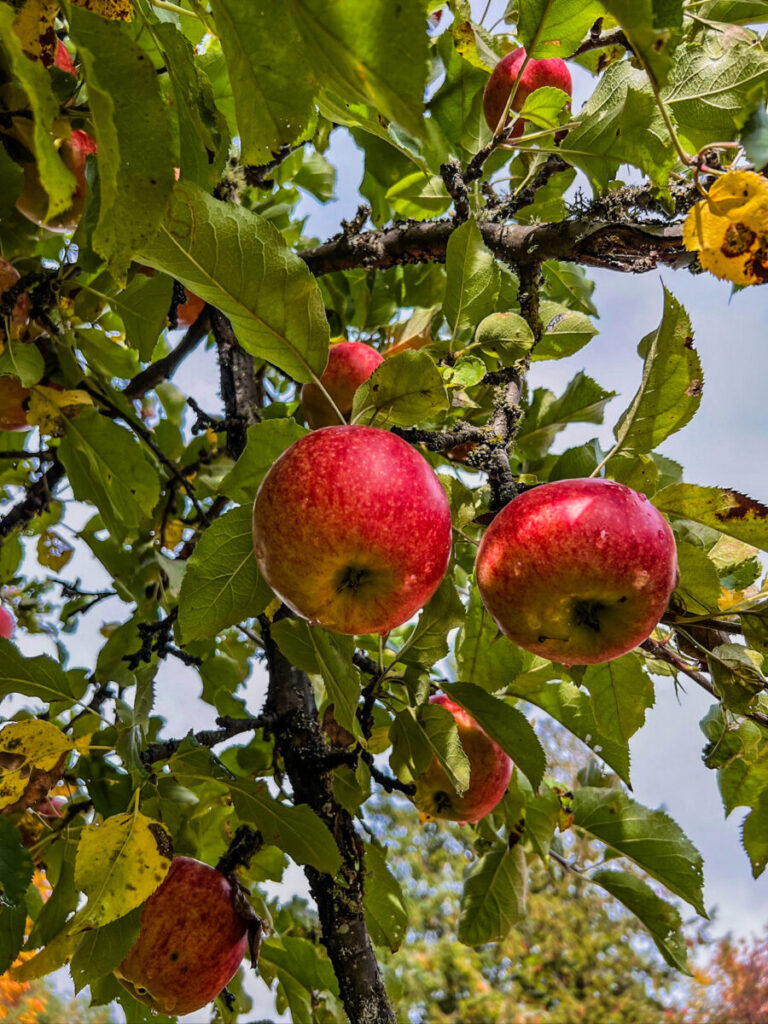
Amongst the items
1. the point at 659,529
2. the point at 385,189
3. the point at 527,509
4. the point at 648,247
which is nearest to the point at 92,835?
the point at 527,509

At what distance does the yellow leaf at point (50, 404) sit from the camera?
1.50 metres

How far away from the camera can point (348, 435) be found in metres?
0.96

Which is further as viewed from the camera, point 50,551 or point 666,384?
point 50,551

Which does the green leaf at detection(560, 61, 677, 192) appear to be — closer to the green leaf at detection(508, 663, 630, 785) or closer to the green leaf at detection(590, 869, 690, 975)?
the green leaf at detection(508, 663, 630, 785)

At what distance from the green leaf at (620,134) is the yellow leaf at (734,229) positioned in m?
0.19

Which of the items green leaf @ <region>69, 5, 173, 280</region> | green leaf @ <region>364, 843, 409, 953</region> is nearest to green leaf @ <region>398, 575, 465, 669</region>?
green leaf @ <region>364, 843, 409, 953</region>

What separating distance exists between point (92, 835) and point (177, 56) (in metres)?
0.99

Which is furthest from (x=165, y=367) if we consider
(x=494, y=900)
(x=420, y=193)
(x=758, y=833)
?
(x=758, y=833)

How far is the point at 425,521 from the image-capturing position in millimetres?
967

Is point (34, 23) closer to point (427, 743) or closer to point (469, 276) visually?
point (469, 276)

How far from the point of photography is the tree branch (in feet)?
3.76

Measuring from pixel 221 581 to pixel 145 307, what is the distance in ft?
1.90

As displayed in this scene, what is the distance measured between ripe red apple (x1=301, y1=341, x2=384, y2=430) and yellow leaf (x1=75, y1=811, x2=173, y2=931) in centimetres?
83

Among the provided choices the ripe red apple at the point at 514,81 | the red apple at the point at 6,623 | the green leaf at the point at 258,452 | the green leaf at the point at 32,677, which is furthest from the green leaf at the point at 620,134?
the red apple at the point at 6,623
